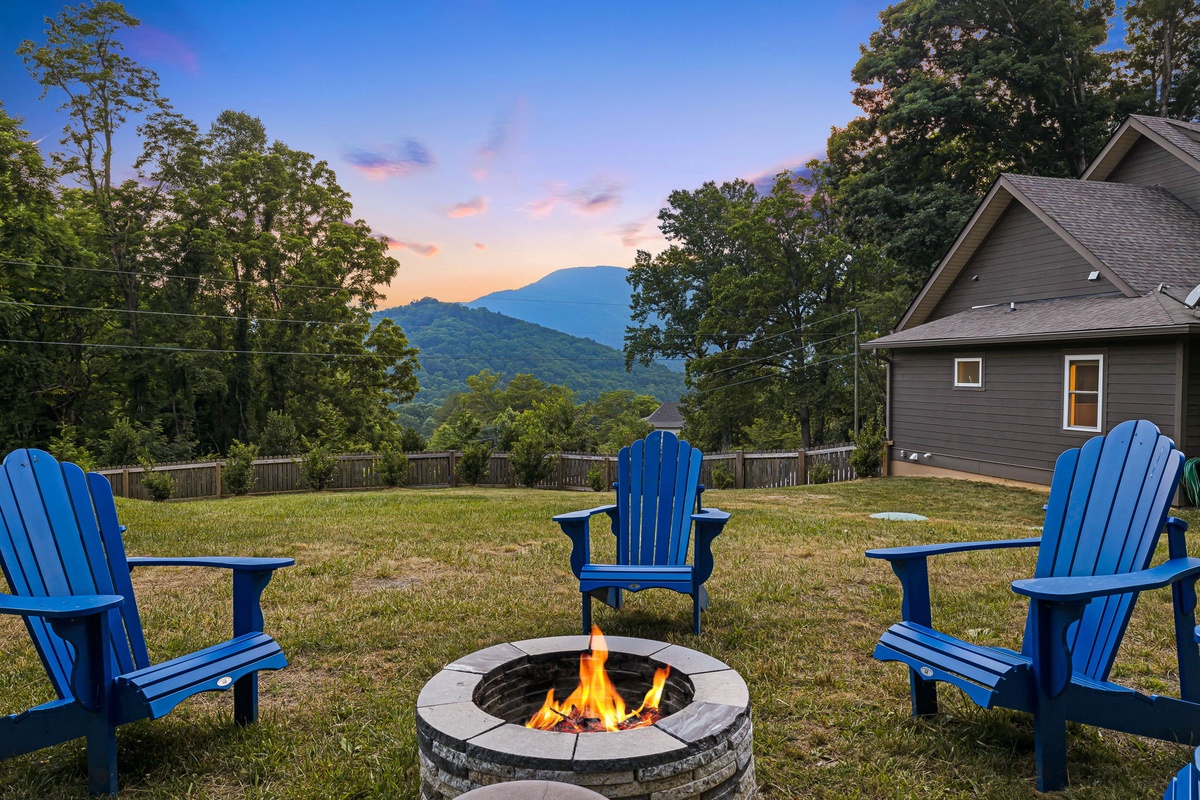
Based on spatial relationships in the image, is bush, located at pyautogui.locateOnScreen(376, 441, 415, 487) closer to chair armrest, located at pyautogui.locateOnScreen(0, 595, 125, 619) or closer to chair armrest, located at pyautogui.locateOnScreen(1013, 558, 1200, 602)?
chair armrest, located at pyautogui.locateOnScreen(0, 595, 125, 619)

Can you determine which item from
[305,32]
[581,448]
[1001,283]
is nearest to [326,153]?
[305,32]

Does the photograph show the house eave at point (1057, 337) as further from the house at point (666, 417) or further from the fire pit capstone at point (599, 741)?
the house at point (666, 417)

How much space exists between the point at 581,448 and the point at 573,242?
2823 centimetres

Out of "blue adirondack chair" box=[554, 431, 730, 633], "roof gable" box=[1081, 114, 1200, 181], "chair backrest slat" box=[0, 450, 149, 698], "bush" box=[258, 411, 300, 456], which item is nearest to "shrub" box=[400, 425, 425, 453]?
"bush" box=[258, 411, 300, 456]

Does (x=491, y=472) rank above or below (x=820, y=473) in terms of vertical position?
below

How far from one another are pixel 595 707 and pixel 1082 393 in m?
11.5

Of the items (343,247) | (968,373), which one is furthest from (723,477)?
(343,247)

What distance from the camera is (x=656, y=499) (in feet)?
14.2

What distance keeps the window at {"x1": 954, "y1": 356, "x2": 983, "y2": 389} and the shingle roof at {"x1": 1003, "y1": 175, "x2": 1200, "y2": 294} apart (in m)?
2.60

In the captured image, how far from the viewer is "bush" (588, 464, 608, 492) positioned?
15.9 meters

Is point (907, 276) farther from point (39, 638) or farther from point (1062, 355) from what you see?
point (39, 638)

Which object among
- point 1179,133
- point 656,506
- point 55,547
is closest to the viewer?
point 55,547

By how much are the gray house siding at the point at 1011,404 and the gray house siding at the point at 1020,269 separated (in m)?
1.36

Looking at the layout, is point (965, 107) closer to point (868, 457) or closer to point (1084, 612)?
point (868, 457)
